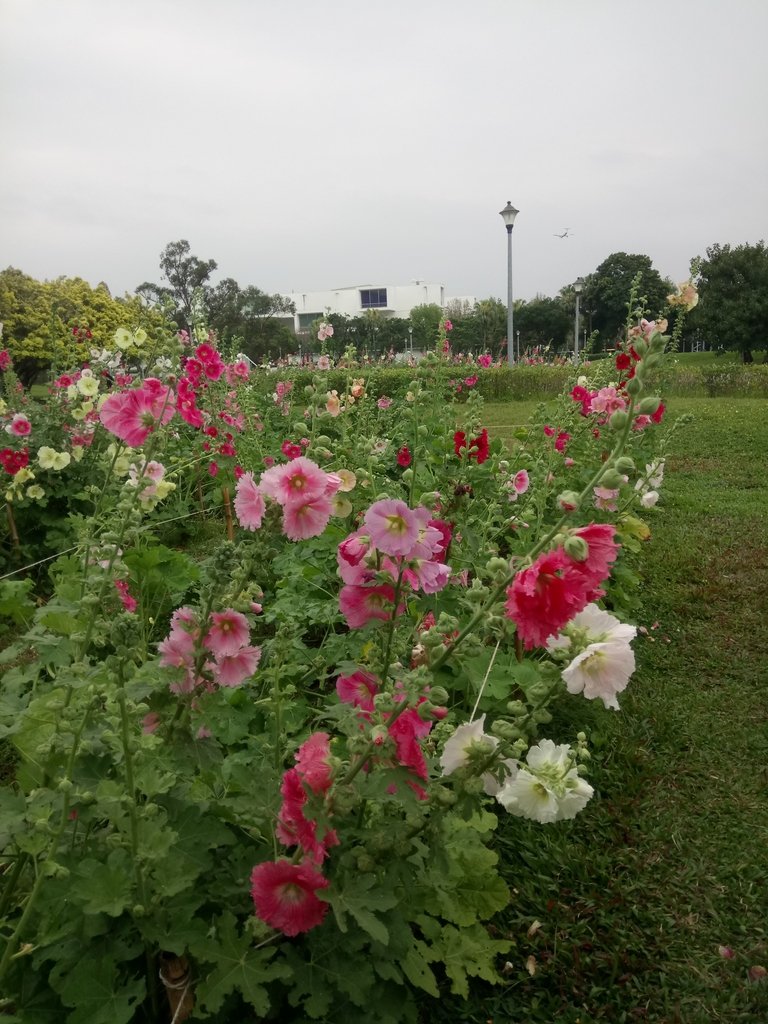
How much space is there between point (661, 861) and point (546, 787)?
1138mm

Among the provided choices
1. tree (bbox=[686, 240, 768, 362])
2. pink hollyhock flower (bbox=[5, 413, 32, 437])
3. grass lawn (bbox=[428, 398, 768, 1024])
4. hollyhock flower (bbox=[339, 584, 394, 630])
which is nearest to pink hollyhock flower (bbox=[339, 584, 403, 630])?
hollyhock flower (bbox=[339, 584, 394, 630])

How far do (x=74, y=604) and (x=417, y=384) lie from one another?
4.76 ft

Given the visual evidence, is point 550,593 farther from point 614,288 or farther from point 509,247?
point 614,288

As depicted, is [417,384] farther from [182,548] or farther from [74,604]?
[182,548]

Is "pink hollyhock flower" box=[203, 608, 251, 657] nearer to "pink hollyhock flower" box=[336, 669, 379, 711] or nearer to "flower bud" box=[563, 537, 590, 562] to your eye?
"pink hollyhock flower" box=[336, 669, 379, 711]

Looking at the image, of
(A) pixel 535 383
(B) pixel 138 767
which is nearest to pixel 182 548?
(B) pixel 138 767

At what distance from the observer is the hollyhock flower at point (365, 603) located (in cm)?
126

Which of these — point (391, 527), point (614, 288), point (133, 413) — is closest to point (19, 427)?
point (133, 413)

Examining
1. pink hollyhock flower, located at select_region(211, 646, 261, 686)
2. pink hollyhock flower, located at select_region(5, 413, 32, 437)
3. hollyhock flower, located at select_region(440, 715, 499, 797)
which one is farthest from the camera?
pink hollyhock flower, located at select_region(5, 413, 32, 437)

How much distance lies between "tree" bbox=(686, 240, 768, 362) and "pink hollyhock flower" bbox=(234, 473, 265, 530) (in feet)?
112

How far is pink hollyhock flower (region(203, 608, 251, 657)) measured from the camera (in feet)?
4.00

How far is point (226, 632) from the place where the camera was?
123 centimetres

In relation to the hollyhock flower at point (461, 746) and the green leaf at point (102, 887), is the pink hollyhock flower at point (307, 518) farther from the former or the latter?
the green leaf at point (102, 887)

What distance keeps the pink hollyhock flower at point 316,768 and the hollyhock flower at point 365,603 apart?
9.1 inches
